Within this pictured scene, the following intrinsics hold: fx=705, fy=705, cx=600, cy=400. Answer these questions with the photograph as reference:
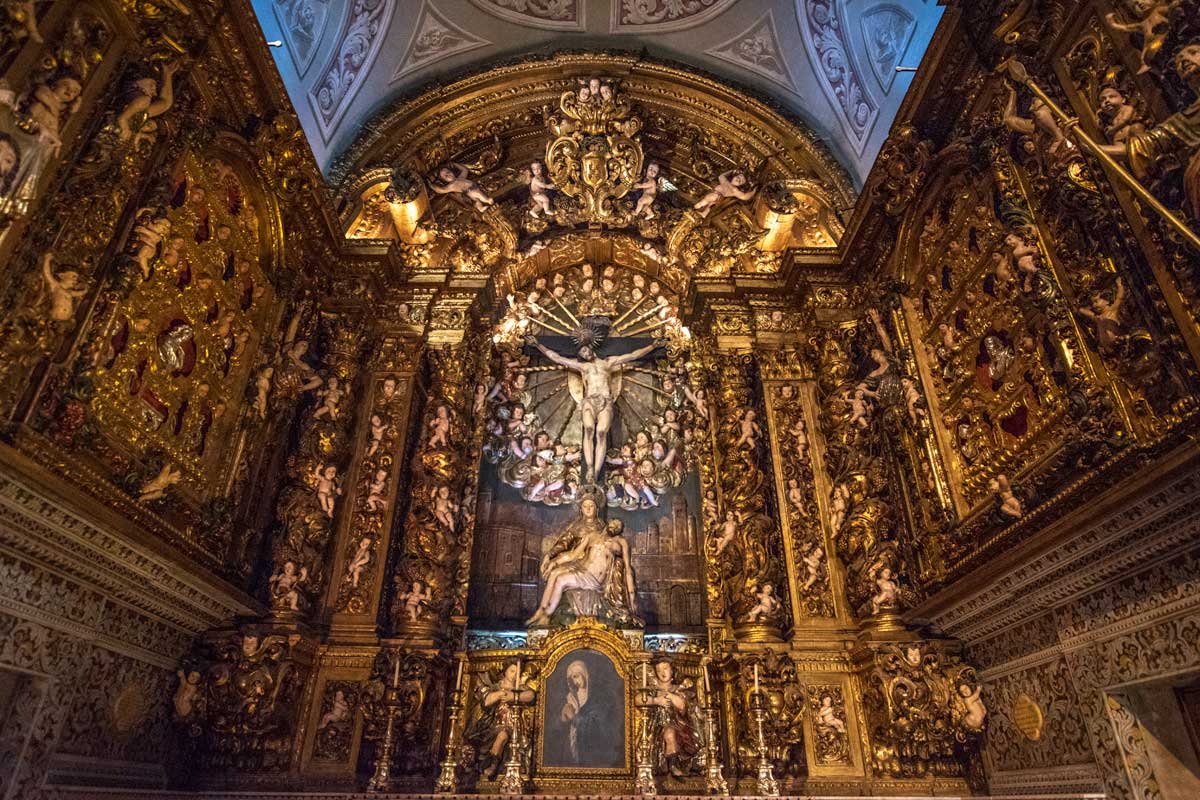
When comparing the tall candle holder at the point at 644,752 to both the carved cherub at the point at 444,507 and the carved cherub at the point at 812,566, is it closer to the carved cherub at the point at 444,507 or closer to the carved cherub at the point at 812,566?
the carved cherub at the point at 812,566

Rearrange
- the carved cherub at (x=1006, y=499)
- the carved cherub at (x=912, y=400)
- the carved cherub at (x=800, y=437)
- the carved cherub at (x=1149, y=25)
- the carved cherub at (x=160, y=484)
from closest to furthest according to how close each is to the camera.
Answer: the carved cherub at (x=1149, y=25) → the carved cherub at (x=160, y=484) → the carved cherub at (x=1006, y=499) → the carved cherub at (x=912, y=400) → the carved cherub at (x=800, y=437)

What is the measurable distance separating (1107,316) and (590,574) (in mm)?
5616

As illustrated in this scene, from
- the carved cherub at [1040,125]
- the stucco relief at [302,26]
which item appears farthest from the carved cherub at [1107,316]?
the stucco relief at [302,26]

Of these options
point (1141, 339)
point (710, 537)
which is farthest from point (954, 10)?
point (710, 537)

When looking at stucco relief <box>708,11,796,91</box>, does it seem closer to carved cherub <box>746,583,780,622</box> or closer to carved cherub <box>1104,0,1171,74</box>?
carved cherub <box>1104,0,1171,74</box>

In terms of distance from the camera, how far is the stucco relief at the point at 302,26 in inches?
312

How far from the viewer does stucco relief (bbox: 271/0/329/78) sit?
7.93m

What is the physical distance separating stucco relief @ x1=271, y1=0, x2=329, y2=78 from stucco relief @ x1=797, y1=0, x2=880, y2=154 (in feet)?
20.4

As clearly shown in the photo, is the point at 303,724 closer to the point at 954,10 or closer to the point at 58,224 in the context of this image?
the point at 58,224

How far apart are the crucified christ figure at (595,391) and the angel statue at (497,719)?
294cm

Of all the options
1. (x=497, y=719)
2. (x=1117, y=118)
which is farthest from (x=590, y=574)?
(x=1117, y=118)

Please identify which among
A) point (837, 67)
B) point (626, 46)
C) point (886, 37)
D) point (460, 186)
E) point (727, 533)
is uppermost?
point (626, 46)

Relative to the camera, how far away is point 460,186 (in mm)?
10109

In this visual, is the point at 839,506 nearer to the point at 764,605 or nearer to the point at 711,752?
the point at 764,605
